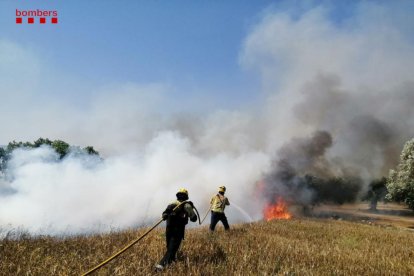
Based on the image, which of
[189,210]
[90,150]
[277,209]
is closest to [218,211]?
[189,210]

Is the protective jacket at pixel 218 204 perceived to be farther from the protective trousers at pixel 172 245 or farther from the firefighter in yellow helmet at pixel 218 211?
the protective trousers at pixel 172 245

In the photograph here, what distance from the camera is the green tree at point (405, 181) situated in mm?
29594

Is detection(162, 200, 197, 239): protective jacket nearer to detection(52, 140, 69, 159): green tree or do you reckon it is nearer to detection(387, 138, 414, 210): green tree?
detection(387, 138, 414, 210): green tree

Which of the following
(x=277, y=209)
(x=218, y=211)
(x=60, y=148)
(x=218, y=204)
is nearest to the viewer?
(x=218, y=211)

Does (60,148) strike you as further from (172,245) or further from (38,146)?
(172,245)

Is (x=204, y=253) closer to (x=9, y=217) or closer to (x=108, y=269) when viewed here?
(x=108, y=269)

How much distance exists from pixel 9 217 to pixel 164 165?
14092 millimetres

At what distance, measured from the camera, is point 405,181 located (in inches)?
1176

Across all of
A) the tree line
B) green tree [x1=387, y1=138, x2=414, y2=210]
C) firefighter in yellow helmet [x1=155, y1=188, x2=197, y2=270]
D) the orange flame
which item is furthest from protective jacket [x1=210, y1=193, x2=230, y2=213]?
the tree line

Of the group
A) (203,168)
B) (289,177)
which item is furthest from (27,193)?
(289,177)

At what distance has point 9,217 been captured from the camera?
26672 mm

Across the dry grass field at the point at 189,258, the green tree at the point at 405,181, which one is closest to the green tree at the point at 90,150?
the green tree at the point at 405,181

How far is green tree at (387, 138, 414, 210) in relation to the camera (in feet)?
97.1

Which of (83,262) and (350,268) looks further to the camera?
(350,268)
